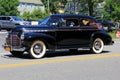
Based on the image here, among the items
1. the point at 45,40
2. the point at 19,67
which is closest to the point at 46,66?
the point at 19,67

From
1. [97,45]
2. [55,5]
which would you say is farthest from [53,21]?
[55,5]

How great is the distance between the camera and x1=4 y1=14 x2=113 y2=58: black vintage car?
1571 centimetres

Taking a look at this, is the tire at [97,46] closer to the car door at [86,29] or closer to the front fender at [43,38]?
the car door at [86,29]

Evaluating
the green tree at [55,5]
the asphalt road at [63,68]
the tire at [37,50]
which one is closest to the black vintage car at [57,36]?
the tire at [37,50]

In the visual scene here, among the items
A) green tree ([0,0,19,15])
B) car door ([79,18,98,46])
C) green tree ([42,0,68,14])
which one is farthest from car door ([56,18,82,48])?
green tree ([42,0,68,14])

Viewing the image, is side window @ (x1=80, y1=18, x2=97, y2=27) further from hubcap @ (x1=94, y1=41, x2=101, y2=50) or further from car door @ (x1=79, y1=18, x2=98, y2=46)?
hubcap @ (x1=94, y1=41, x2=101, y2=50)

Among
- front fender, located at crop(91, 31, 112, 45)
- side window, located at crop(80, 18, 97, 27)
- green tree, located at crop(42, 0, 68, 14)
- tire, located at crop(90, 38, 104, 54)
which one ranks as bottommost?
tire, located at crop(90, 38, 104, 54)

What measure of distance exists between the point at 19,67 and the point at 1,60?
2.20m

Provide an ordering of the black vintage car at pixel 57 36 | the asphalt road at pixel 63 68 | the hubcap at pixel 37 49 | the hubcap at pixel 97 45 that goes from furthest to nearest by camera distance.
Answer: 1. the hubcap at pixel 97 45
2. the hubcap at pixel 37 49
3. the black vintage car at pixel 57 36
4. the asphalt road at pixel 63 68

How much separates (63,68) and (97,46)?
5342 mm

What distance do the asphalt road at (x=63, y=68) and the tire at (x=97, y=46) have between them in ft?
4.02

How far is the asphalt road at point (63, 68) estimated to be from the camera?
11.2 meters

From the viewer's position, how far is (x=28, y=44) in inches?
614

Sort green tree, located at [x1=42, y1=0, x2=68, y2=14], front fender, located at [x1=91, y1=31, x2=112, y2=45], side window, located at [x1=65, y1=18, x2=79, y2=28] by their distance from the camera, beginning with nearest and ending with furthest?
1. side window, located at [x1=65, y1=18, x2=79, y2=28]
2. front fender, located at [x1=91, y1=31, x2=112, y2=45]
3. green tree, located at [x1=42, y1=0, x2=68, y2=14]
